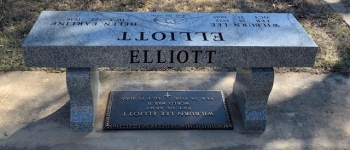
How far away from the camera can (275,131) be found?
404 cm

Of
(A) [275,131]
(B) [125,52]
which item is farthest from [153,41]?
(A) [275,131]

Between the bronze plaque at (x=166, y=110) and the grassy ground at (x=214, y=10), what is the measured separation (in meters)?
0.86

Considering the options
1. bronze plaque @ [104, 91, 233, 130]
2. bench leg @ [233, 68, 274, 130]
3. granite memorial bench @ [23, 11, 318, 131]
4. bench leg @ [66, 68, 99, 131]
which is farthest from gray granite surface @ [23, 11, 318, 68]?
bronze plaque @ [104, 91, 233, 130]

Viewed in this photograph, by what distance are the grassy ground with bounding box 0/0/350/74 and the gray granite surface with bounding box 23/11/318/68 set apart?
4.58ft

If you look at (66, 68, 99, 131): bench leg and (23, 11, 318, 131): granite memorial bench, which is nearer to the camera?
(23, 11, 318, 131): granite memorial bench

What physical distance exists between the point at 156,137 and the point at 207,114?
0.58 m

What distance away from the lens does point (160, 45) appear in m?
3.48

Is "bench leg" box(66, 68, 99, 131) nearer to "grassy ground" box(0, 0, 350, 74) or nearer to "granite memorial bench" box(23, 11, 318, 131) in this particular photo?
"granite memorial bench" box(23, 11, 318, 131)

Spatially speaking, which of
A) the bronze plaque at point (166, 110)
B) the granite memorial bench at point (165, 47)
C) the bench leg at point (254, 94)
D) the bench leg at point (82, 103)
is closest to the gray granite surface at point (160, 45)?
the granite memorial bench at point (165, 47)

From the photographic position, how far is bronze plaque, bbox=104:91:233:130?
399 centimetres

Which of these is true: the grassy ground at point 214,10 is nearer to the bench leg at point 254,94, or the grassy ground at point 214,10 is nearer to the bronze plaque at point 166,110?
the bronze plaque at point 166,110

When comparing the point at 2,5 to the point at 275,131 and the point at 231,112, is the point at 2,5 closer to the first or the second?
the point at 231,112

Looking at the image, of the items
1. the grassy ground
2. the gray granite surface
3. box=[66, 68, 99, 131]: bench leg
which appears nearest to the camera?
the gray granite surface

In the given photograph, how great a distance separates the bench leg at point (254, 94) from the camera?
3727 mm
